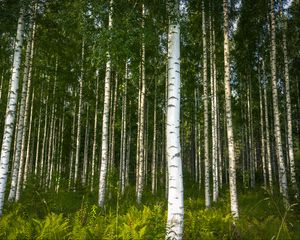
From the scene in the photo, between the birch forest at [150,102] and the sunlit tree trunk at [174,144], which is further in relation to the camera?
the birch forest at [150,102]

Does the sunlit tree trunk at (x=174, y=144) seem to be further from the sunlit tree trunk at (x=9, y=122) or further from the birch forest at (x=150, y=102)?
the sunlit tree trunk at (x=9, y=122)

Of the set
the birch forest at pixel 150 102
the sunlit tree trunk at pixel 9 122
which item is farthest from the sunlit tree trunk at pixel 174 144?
the sunlit tree trunk at pixel 9 122

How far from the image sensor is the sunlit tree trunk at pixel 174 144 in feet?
19.9

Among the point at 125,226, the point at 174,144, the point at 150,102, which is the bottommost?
the point at 125,226

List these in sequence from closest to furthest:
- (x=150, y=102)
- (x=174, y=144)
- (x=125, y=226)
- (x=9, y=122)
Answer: (x=125, y=226) < (x=174, y=144) < (x=9, y=122) < (x=150, y=102)

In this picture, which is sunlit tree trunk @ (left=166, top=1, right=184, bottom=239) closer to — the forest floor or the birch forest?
the birch forest

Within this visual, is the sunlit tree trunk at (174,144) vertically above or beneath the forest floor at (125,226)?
above

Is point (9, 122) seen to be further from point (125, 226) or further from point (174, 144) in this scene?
point (125, 226)

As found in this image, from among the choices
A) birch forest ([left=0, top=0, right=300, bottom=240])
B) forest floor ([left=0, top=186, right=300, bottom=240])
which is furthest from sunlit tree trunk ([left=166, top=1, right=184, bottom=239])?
forest floor ([left=0, top=186, right=300, bottom=240])

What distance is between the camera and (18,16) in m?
9.58

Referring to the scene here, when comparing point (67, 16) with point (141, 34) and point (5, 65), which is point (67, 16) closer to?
point (141, 34)

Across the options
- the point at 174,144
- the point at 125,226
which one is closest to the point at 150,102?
the point at 174,144

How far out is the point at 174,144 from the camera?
→ 6473mm

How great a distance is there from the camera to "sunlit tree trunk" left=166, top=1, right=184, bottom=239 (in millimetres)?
6078
